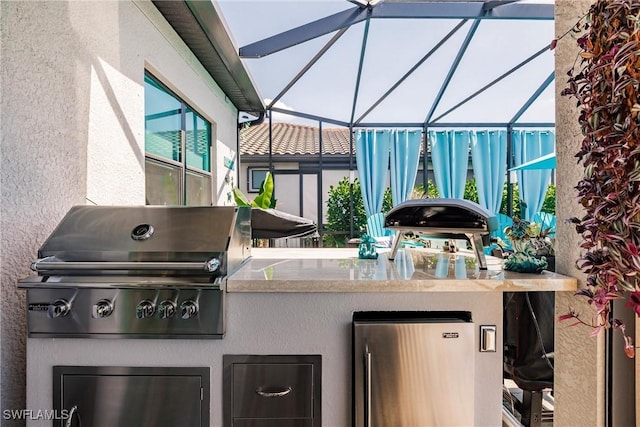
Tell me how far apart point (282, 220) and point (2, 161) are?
3.86 ft

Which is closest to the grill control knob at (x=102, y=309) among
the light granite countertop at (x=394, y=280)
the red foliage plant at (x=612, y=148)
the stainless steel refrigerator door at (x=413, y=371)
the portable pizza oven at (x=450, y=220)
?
the light granite countertop at (x=394, y=280)

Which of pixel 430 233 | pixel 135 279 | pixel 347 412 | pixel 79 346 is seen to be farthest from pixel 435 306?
pixel 79 346

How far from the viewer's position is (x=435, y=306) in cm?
133

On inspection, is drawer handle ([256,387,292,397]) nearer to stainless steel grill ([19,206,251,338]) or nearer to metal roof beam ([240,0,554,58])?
stainless steel grill ([19,206,251,338])

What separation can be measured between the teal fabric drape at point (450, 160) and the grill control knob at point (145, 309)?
5.72 m

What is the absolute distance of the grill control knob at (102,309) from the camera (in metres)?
1.22

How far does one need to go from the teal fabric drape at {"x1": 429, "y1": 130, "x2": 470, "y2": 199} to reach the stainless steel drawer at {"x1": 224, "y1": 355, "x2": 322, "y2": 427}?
5470mm

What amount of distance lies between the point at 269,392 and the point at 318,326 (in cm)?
29

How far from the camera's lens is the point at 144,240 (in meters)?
1.33

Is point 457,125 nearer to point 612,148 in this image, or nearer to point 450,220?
point 450,220

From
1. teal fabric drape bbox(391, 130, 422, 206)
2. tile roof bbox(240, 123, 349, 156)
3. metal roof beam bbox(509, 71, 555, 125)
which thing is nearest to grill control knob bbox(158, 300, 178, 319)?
teal fabric drape bbox(391, 130, 422, 206)

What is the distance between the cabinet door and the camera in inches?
49.4

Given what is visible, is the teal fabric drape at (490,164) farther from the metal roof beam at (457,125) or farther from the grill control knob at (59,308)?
the grill control knob at (59,308)

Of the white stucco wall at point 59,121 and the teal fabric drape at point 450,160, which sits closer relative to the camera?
the white stucco wall at point 59,121
